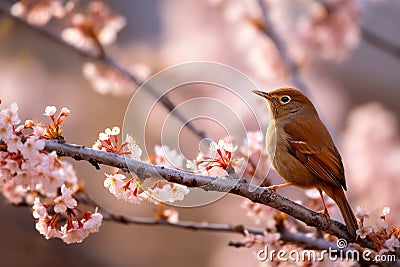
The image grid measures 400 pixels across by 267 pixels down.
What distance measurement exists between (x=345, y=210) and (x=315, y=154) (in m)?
0.35

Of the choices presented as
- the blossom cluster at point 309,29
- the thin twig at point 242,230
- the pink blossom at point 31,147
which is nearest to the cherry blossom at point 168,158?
the thin twig at point 242,230

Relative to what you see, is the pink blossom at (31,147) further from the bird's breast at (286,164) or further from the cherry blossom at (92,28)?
the cherry blossom at (92,28)

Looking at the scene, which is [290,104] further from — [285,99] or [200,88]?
[200,88]

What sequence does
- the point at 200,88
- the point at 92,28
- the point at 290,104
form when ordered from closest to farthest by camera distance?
the point at 290,104 < the point at 92,28 < the point at 200,88

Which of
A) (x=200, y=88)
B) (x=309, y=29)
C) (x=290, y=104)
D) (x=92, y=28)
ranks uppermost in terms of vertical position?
(x=200, y=88)

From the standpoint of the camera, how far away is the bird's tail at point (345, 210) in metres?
2.39

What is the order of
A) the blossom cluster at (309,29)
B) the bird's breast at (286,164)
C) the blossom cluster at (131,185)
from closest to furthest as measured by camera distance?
1. the blossom cluster at (131,185)
2. the bird's breast at (286,164)
3. the blossom cluster at (309,29)

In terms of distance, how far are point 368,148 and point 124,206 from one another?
2658 millimetres

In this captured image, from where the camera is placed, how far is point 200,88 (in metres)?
7.22

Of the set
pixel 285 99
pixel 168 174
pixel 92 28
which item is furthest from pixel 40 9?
pixel 168 174

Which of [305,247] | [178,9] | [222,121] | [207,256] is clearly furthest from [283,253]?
[178,9]

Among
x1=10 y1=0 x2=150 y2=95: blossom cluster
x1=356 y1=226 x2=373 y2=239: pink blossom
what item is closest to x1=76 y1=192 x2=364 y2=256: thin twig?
x1=356 y1=226 x2=373 y2=239: pink blossom

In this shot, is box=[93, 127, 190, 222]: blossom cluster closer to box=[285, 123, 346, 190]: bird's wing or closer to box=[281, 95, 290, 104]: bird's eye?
box=[285, 123, 346, 190]: bird's wing

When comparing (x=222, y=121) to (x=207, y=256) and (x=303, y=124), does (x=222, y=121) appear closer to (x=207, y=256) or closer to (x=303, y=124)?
(x=303, y=124)
